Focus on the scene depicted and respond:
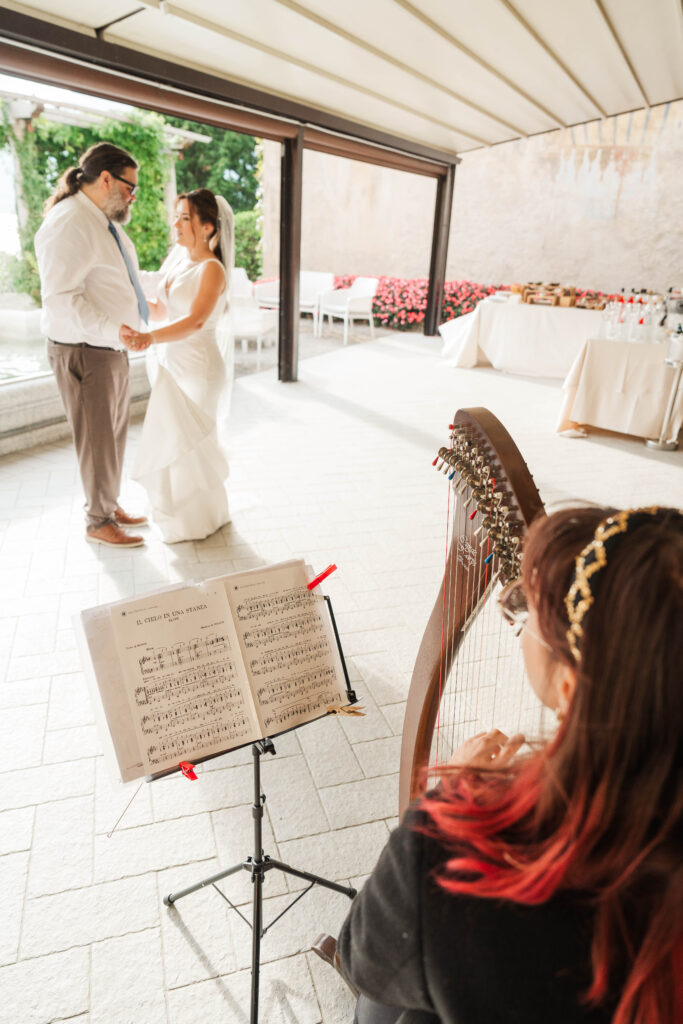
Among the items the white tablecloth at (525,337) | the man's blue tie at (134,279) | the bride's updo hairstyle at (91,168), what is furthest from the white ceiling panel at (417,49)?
the white tablecloth at (525,337)

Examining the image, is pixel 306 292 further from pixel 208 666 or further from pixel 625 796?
pixel 625 796

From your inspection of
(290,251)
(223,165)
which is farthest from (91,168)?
(223,165)

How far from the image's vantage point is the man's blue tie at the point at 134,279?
3.19 m

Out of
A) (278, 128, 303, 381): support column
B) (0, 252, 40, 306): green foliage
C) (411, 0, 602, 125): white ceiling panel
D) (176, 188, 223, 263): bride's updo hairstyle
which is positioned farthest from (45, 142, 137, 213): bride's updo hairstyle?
(278, 128, 303, 381): support column

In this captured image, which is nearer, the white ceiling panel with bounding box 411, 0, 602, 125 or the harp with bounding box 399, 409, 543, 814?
the harp with bounding box 399, 409, 543, 814

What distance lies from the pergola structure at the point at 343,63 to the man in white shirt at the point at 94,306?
1406 millimetres

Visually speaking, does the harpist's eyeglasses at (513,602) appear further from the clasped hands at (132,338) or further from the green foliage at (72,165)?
the green foliage at (72,165)

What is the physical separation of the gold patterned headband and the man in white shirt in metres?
2.96

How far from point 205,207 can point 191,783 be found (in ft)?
9.01

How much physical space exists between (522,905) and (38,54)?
191 inches

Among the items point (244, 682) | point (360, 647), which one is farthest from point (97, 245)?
point (244, 682)

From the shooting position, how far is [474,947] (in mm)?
670

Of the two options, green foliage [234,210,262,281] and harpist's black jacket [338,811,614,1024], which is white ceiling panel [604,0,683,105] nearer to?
harpist's black jacket [338,811,614,1024]

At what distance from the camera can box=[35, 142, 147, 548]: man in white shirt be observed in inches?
118
